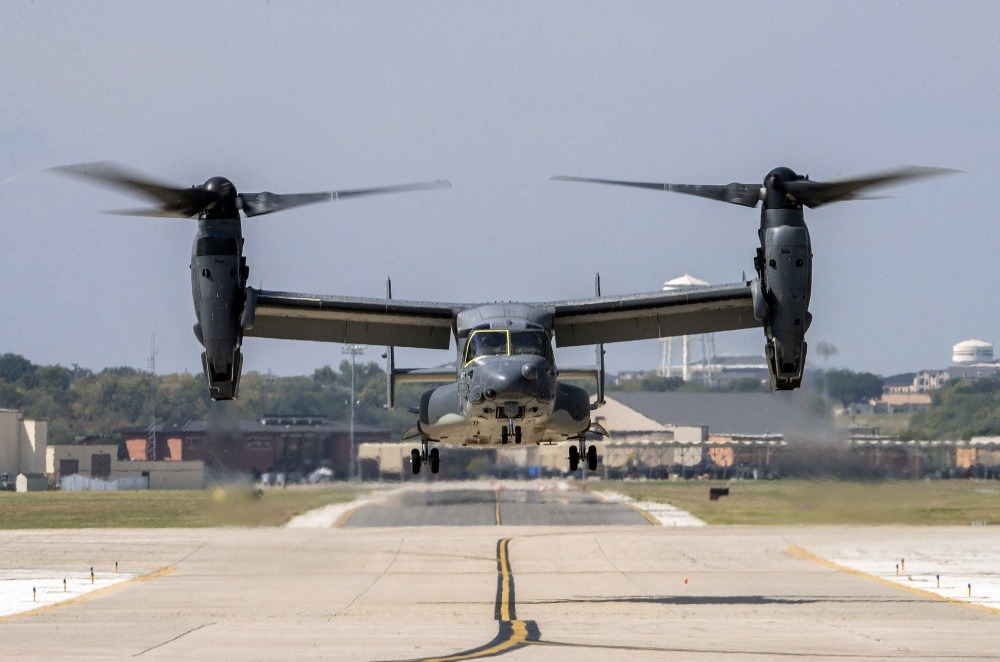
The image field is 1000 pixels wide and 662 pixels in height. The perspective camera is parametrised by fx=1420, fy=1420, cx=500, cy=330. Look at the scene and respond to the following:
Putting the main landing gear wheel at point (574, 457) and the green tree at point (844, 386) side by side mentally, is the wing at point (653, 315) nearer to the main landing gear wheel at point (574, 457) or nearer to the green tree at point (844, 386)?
the main landing gear wheel at point (574, 457)

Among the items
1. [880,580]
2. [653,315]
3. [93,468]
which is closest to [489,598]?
[653,315]

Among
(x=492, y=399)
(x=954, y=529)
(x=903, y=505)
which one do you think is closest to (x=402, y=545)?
(x=903, y=505)

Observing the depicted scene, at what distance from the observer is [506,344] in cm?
2764

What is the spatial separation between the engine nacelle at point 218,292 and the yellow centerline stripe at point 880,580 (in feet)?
61.1

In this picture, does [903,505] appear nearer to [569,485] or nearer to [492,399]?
[492,399]

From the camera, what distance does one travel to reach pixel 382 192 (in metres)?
27.2

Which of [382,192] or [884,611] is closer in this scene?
[382,192]

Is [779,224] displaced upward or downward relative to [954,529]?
upward

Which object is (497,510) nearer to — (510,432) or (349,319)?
(349,319)

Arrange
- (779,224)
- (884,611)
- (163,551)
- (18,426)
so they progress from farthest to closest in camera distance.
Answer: (18,426) < (163,551) < (884,611) < (779,224)

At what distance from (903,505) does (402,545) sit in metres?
19.9

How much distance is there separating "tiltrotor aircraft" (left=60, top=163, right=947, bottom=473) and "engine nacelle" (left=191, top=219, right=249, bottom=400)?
22mm

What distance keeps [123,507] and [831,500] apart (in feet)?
152

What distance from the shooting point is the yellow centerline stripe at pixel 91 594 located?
33000mm
